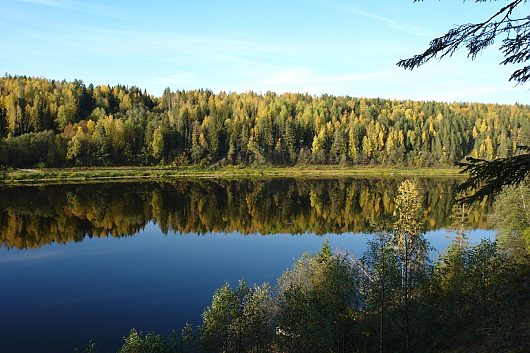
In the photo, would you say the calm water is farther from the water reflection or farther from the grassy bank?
the grassy bank

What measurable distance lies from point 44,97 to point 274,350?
13403 centimetres

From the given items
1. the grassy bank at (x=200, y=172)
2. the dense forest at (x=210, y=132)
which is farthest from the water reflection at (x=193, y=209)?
the dense forest at (x=210, y=132)

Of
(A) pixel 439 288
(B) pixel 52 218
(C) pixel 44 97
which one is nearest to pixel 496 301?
(A) pixel 439 288

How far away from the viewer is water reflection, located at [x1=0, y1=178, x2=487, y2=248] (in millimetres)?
51688

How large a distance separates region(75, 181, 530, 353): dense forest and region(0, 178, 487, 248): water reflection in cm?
2003

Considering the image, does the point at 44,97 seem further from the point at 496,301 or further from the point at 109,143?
the point at 496,301

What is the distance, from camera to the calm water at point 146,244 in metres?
26.2

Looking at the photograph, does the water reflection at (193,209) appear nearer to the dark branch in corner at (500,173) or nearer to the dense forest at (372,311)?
the dense forest at (372,311)

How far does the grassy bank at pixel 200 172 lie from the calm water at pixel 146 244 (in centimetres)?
1304

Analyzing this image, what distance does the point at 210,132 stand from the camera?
427ft

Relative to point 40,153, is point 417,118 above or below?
above

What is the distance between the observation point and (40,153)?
4016 inches

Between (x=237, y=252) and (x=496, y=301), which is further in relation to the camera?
(x=237, y=252)

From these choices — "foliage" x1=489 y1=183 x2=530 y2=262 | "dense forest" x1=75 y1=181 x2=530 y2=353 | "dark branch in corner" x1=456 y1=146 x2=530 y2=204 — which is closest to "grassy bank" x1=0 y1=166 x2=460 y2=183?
"foliage" x1=489 y1=183 x2=530 y2=262
